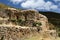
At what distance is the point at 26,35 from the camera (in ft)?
71.3

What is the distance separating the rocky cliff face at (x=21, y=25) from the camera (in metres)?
20.3

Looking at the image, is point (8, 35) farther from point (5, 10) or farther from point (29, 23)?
point (5, 10)

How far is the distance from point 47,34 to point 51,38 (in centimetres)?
59

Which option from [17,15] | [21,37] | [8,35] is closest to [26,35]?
[21,37]

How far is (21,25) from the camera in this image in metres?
23.8

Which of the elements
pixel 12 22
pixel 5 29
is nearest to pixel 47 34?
pixel 12 22

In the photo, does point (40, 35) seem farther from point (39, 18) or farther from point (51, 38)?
point (39, 18)

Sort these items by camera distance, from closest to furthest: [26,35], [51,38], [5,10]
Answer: [26,35], [51,38], [5,10]

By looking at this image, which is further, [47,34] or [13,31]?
[47,34]

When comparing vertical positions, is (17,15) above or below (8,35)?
above

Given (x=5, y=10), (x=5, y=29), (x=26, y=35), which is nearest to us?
(x=5, y=29)

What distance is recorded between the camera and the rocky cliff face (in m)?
20.3

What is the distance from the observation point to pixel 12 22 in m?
24.0

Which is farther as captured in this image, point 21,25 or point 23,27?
point 21,25
